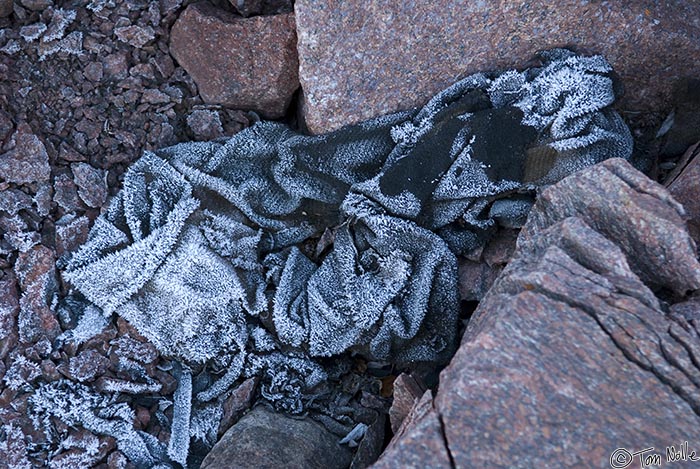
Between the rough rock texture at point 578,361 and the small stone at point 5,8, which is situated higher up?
the rough rock texture at point 578,361

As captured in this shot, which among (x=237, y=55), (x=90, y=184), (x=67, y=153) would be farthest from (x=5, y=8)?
(x=237, y=55)

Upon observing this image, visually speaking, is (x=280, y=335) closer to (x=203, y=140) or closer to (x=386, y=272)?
(x=386, y=272)

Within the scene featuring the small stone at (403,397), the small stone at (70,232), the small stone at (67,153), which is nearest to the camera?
the small stone at (403,397)

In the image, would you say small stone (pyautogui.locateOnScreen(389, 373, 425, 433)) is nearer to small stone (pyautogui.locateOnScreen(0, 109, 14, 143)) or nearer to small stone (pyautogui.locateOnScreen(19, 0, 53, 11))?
small stone (pyautogui.locateOnScreen(0, 109, 14, 143))

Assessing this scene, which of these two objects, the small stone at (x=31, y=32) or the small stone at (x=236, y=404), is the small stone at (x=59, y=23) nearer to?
the small stone at (x=31, y=32)

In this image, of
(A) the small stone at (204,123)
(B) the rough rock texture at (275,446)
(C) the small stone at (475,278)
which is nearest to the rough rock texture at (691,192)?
(C) the small stone at (475,278)

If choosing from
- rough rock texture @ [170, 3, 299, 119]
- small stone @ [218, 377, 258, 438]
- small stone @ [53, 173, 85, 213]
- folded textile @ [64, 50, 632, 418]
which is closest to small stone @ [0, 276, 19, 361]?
folded textile @ [64, 50, 632, 418]

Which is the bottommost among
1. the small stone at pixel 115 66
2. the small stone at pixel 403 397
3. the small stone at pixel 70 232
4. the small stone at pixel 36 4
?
the small stone at pixel 70 232
